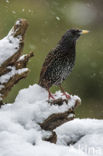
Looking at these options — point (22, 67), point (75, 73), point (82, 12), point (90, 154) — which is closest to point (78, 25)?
point (82, 12)

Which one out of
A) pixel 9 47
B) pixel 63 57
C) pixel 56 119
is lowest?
pixel 56 119

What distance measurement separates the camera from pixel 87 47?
1260 centimetres

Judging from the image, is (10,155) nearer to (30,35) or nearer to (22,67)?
(22,67)

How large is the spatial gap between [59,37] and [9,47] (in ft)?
19.2

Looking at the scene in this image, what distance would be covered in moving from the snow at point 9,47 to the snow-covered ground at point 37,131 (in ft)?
2.01

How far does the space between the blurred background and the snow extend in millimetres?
4438

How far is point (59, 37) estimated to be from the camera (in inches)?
484

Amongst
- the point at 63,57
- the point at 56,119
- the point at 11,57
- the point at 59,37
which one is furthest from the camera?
the point at 59,37

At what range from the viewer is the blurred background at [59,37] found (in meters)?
11.8

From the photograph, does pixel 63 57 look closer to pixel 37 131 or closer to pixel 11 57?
pixel 11 57

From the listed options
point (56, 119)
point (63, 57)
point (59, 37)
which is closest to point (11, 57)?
point (63, 57)

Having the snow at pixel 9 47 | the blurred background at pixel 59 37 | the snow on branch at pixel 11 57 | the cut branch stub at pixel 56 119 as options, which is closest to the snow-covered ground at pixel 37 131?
the cut branch stub at pixel 56 119

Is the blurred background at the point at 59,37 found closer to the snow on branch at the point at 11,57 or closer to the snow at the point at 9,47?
the snow on branch at the point at 11,57

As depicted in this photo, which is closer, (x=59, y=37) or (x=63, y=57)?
(x=63, y=57)
